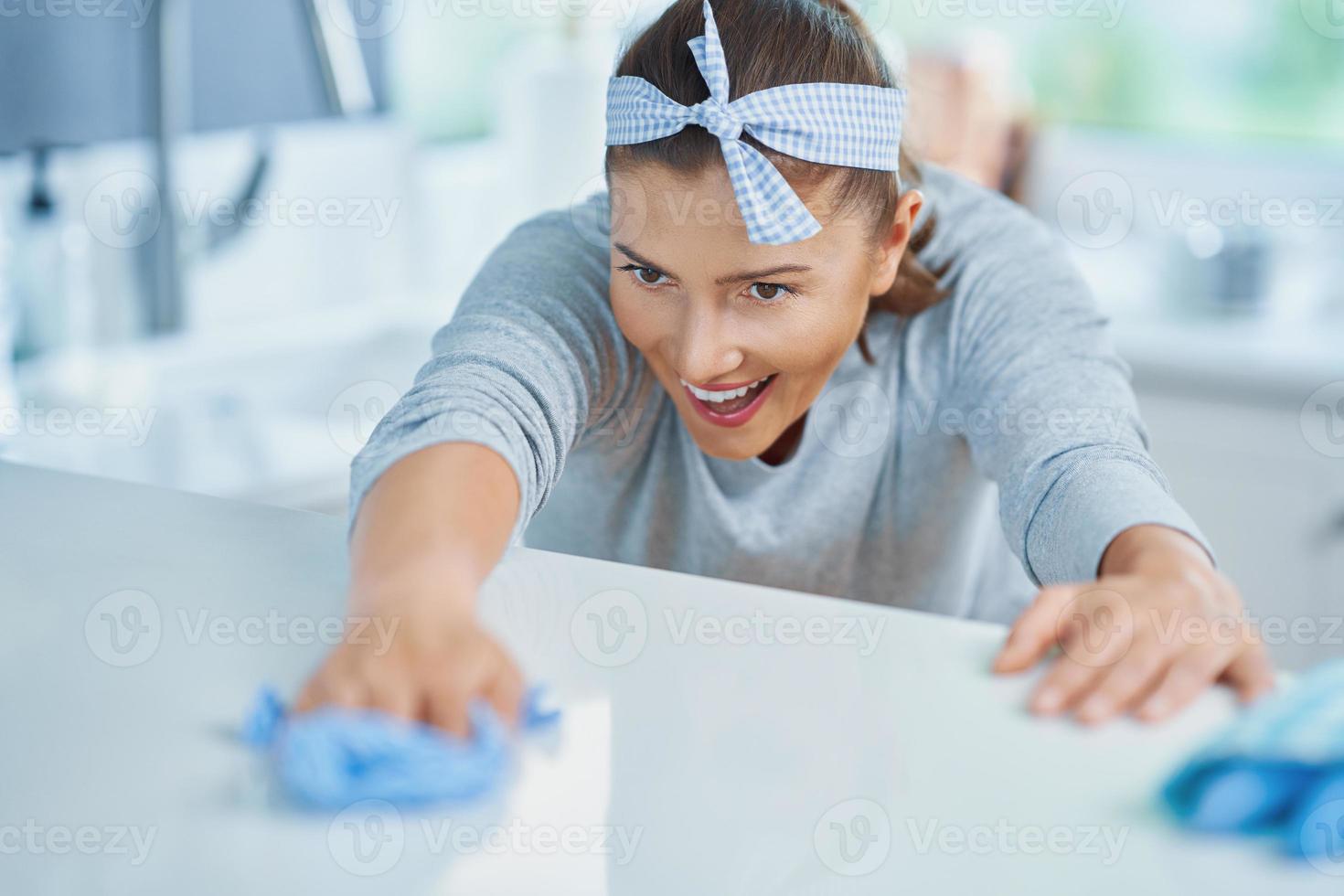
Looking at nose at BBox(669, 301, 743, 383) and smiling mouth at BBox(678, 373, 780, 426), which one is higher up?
nose at BBox(669, 301, 743, 383)

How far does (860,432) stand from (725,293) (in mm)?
295

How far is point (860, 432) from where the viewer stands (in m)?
1.19

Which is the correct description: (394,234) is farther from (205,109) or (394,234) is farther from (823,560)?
(823,560)

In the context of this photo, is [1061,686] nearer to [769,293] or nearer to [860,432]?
[769,293]

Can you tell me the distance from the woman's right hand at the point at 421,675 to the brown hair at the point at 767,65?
437 mm

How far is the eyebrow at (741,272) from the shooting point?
0.92 m

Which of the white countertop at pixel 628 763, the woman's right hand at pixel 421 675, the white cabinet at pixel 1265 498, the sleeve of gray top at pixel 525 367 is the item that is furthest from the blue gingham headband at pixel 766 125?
the white cabinet at pixel 1265 498

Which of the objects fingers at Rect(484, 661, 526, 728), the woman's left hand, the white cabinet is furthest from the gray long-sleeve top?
the white cabinet

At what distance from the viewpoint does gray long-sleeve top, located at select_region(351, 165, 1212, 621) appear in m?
0.87

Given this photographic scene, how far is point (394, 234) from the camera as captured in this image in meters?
2.29

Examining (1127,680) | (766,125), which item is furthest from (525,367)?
(1127,680)

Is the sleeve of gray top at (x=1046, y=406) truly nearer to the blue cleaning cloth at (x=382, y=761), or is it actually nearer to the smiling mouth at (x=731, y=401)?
the smiling mouth at (x=731, y=401)

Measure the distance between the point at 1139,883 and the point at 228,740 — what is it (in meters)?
0.39

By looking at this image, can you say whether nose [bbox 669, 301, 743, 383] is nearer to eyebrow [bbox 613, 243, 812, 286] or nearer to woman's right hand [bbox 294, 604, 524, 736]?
eyebrow [bbox 613, 243, 812, 286]
